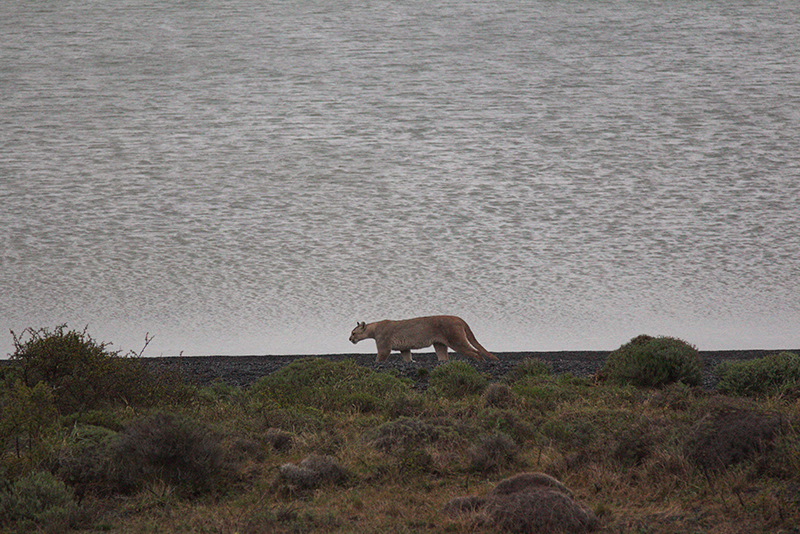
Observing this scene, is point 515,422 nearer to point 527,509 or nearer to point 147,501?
point 527,509

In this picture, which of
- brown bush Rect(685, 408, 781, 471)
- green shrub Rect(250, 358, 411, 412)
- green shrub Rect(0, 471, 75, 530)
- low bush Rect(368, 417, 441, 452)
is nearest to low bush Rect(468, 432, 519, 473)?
low bush Rect(368, 417, 441, 452)

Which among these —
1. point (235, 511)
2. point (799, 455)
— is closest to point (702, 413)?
point (799, 455)

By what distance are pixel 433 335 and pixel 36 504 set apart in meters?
9.85

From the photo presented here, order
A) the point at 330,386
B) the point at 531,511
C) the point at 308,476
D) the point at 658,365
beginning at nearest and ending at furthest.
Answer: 1. the point at 531,511
2. the point at 308,476
3. the point at 330,386
4. the point at 658,365

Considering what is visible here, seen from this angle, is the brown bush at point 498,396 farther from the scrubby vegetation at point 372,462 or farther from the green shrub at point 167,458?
the green shrub at point 167,458

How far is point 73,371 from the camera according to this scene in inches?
355

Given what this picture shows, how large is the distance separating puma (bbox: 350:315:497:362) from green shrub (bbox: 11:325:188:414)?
6.36 m

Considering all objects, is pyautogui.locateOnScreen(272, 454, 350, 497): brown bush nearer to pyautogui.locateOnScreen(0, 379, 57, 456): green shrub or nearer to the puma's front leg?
pyautogui.locateOnScreen(0, 379, 57, 456): green shrub

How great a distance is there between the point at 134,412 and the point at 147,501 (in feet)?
9.43

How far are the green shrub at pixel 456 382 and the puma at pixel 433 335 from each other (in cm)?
249

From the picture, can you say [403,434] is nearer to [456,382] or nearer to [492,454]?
[492,454]

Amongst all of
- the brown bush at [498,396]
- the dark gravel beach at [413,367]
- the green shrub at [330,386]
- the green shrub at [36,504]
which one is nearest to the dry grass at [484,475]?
the green shrub at [36,504]

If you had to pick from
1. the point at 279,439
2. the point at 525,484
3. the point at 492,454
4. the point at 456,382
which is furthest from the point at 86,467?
the point at 456,382

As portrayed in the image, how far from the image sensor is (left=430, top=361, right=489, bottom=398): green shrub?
37.7 feet
